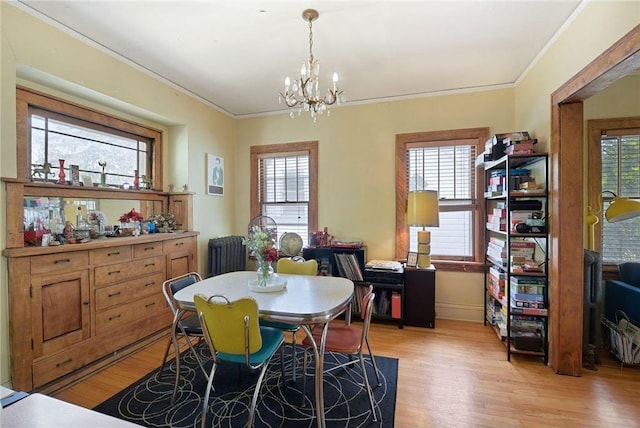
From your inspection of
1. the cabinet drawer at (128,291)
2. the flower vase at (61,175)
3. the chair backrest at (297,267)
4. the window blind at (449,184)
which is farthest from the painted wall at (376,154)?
the flower vase at (61,175)

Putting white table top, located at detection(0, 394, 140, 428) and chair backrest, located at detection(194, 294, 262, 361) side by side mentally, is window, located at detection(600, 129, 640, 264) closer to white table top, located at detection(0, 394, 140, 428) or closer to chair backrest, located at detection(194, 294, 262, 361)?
chair backrest, located at detection(194, 294, 262, 361)

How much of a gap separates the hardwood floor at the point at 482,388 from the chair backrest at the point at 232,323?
112cm

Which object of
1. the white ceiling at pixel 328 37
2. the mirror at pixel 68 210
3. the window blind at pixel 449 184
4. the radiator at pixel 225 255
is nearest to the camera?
the white ceiling at pixel 328 37

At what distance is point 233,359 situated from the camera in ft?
5.92

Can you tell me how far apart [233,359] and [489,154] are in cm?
294

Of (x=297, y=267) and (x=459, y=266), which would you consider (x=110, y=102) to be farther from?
(x=459, y=266)

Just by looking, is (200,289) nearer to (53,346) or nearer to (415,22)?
(53,346)

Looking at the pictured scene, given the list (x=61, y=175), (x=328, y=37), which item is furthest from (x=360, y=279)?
(x=61, y=175)

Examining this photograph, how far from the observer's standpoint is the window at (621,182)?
9.65ft

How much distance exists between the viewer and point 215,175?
4.11 m

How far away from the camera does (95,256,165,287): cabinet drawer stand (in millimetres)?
2543

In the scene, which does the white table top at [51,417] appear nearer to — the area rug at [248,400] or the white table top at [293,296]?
the white table top at [293,296]

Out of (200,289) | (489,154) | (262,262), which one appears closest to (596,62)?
(489,154)

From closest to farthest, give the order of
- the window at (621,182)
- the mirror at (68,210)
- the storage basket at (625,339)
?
the mirror at (68,210) < the storage basket at (625,339) < the window at (621,182)
